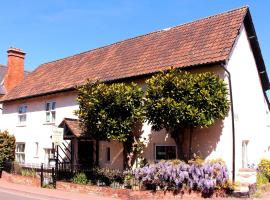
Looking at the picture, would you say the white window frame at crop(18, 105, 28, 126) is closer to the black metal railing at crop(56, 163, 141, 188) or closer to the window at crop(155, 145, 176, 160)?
the black metal railing at crop(56, 163, 141, 188)

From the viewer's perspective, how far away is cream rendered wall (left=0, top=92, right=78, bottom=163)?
26938 mm

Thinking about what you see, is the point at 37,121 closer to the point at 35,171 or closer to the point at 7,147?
the point at 7,147

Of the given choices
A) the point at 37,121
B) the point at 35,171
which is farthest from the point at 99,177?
the point at 37,121

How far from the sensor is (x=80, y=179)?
21078 mm

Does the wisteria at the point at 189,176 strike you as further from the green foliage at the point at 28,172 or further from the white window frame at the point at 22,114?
the white window frame at the point at 22,114

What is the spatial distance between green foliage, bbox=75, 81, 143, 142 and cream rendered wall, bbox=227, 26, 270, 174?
188 inches

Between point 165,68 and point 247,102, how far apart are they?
4.83 meters

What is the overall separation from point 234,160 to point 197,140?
207 centimetres

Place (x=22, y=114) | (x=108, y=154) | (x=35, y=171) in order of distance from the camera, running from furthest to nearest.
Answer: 1. (x=22, y=114)
2. (x=35, y=171)
3. (x=108, y=154)

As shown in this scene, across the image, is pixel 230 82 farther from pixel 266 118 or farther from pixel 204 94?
pixel 266 118

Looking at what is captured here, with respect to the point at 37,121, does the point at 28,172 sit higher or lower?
lower

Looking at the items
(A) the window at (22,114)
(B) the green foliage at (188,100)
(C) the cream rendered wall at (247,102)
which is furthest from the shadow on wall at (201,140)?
(A) the window at (22,114)

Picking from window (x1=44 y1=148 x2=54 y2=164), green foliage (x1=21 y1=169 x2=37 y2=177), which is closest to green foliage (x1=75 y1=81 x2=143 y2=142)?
green foliage (x1=21 y1=169 x2=37 y2=177)

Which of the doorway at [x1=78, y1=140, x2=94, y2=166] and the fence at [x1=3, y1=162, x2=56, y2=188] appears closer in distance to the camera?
the fence at [x1=3, y1=162, x2=56, y2=188]
